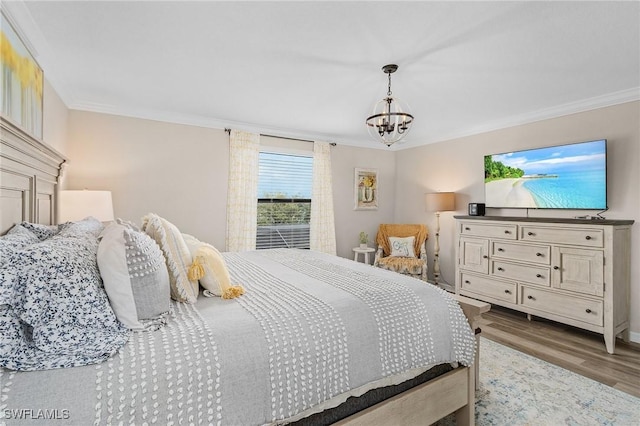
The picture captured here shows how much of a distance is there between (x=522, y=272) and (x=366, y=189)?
270 centimetres

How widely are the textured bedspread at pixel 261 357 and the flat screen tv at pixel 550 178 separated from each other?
263 centimetres

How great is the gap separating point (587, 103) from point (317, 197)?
3483 millimetres

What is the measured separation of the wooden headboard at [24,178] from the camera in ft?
4.88

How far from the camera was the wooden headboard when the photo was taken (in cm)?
149

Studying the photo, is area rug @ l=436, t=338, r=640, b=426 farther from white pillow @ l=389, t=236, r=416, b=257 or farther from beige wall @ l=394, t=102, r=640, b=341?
white pillow @ l=389, t=236, r=416, b=257

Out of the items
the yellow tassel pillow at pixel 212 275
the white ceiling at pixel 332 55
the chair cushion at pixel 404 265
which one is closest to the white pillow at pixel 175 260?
the yellow tassel pillow at pixel 212 275

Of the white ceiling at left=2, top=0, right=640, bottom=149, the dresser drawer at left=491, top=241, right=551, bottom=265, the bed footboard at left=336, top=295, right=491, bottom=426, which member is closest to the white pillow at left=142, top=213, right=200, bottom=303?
the bed footboard at left=336, top=295, right=491, bottom=426

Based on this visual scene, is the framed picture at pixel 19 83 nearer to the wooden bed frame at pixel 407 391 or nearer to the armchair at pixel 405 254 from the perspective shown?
the wooden bed frame at pixel 407 391

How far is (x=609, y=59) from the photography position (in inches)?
94.0

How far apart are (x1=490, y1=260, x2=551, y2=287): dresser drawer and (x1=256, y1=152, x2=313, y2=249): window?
2.71 m

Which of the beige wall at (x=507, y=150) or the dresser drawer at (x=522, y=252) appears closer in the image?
the beige wall at (x=507, y=150)

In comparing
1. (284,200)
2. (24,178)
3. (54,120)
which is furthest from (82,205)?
(284,200)

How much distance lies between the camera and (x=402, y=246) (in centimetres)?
479

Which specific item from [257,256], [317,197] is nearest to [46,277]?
[257,256]
